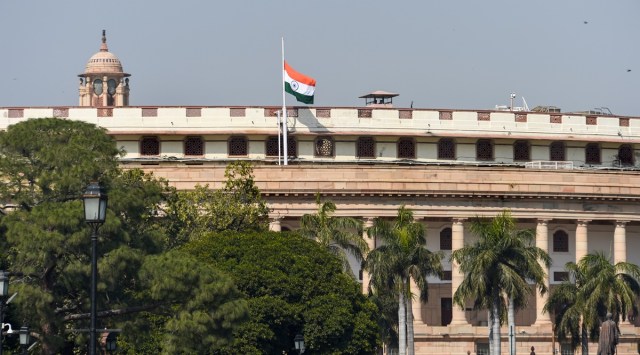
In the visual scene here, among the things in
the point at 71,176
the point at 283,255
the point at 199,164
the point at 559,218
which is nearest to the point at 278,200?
the point at 199,164

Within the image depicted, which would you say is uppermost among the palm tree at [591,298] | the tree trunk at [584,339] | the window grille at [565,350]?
the palm tree at [591,298]

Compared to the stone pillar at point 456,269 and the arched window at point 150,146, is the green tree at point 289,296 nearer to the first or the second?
the stone pillar at point 456,269

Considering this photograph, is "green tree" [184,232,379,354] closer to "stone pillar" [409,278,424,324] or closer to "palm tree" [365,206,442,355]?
"palm tree" [365,206,442,355]

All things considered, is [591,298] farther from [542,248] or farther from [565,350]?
[542,248]

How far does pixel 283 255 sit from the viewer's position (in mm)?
98375

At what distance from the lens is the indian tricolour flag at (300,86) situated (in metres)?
137

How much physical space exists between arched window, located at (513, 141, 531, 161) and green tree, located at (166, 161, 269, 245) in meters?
30.9

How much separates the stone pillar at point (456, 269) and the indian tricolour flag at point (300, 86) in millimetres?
12728

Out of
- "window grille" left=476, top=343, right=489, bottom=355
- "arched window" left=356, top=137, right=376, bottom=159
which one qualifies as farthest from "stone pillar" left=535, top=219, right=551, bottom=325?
"arched window" left=356, top=137, right=376, bottom=159

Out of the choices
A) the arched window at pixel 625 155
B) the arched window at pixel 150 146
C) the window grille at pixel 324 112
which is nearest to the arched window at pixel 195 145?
the arched window at pixel 150 146

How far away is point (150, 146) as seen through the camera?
455 ft

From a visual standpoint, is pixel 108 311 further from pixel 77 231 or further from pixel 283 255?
pixel 283 255

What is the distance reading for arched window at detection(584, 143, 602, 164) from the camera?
14325 cm

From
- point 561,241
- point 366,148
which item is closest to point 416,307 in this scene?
point 561,241
